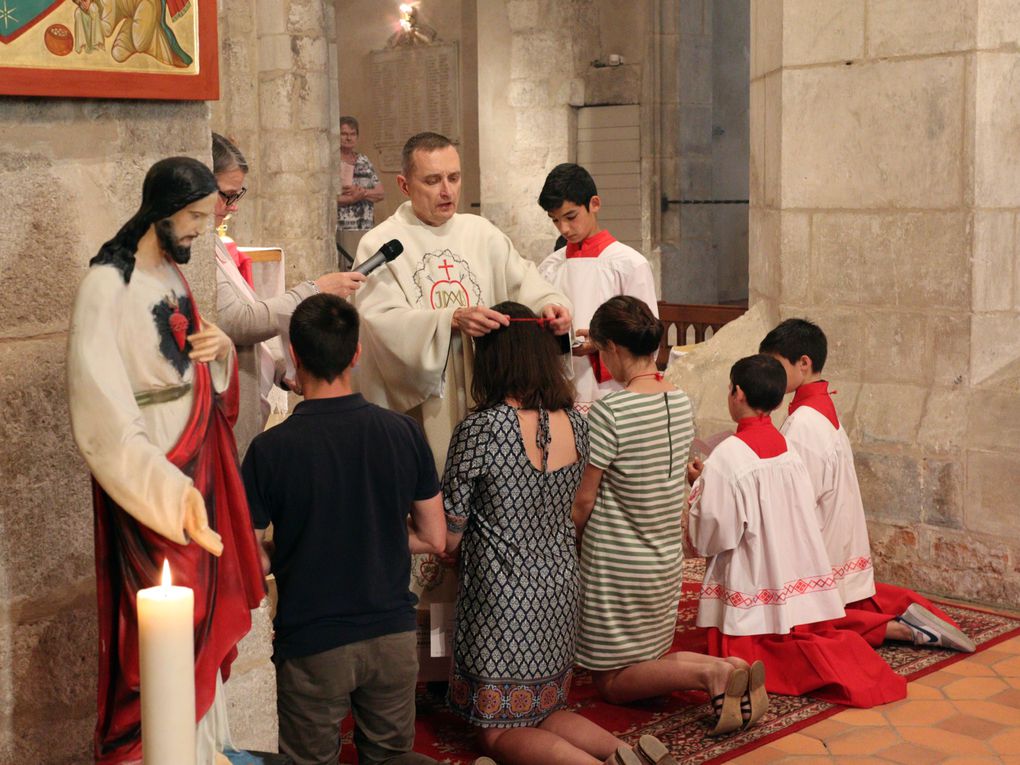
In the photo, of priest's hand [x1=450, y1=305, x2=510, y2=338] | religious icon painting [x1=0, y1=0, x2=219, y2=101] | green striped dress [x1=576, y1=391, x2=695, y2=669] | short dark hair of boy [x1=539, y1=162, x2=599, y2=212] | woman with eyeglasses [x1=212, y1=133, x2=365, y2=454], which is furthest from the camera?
short dark hair of boy [x1=539, y1=162, x2=599, y2=212]

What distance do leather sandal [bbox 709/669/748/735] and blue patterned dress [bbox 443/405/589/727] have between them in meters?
0.49

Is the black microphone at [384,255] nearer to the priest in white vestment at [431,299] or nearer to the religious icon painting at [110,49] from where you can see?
the priest in white vestment at [431,299]

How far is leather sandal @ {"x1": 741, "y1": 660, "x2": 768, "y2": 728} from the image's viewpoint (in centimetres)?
379

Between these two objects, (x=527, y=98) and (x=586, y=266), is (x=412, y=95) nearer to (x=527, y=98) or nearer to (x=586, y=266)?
(x=527, y=98)

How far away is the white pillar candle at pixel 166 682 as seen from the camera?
4.66ft

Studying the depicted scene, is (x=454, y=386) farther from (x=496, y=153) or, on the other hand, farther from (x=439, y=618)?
(x=496, y=153)

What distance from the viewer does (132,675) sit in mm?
2332

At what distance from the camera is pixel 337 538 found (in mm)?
2955

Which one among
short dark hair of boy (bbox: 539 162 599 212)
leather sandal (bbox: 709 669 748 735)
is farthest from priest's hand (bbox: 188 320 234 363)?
short dark hair of boy (bbox: 539 162 599 212)

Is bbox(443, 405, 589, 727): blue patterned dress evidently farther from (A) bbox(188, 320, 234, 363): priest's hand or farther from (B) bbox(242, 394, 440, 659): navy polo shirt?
(A) bbox(188, 320, 234, 363): priest's hand

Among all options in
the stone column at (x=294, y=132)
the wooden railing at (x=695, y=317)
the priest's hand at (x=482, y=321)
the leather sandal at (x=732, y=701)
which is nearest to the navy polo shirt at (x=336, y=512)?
the priest's hand at (x=482, y=321)

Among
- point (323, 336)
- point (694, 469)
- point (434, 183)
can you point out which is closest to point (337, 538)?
point (323, 336)

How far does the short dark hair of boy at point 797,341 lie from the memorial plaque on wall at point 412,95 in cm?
924

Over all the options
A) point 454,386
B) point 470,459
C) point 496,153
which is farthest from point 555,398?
point 496,153
